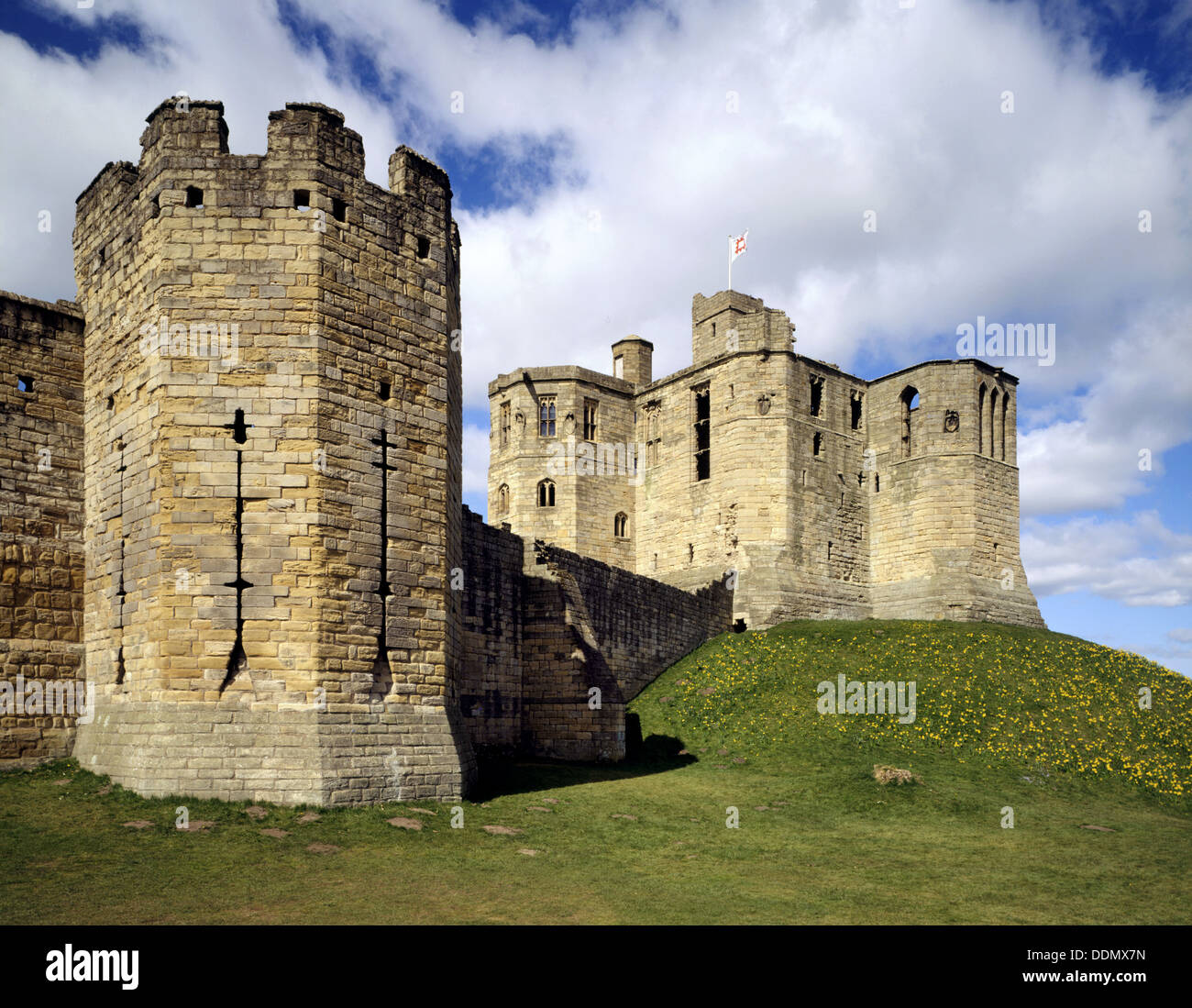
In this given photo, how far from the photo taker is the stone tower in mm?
14016

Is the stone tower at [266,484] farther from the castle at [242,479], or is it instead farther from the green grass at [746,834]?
the green grass at [746,834]

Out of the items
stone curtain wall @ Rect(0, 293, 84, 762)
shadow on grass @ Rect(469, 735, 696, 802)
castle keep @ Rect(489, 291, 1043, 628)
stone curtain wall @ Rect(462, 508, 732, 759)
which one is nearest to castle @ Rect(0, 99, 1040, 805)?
stone curtain wall @ Rect(0, 293, 84, 762)

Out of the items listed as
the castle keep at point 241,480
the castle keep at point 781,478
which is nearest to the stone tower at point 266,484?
the castle keep at point 241,480

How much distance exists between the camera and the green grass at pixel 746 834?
34.0 ft

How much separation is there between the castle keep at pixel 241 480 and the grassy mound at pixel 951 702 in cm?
1203

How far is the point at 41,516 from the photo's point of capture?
16.4 m

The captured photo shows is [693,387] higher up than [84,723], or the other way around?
[693,387]

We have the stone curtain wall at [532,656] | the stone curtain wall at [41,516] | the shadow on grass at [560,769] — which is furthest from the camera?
the stone curtain wall at [532,656]

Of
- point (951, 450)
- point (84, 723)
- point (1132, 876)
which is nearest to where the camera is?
point (1132, 876)

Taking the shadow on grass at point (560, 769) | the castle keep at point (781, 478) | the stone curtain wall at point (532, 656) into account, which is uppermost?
the castle keep at point (781, 478)

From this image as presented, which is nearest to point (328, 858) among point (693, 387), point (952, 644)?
point (952, 644)

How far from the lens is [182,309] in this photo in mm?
14852
